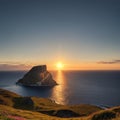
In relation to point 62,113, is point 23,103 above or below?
above

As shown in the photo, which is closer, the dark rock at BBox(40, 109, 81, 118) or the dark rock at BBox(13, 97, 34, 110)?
the dark rock at BBox(40, 109, 81, 118)

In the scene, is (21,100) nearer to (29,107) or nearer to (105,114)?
(29,107)

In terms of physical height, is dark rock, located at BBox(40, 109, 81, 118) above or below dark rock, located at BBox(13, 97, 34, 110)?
below

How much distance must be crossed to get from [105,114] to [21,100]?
104 meters

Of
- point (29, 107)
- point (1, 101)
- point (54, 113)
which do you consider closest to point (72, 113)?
point (54, 113)

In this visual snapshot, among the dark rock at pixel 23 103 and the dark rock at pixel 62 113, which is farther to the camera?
the dark rock at pixel 23 103

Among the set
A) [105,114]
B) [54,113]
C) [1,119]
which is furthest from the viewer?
[54,113]

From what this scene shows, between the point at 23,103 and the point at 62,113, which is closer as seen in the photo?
the point at 62,113

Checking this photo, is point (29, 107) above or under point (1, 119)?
under

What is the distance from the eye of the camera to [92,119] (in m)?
34.3

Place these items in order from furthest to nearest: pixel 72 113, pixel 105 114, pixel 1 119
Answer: pixel 72 113 < pixel 105 114 < pixel 1 119

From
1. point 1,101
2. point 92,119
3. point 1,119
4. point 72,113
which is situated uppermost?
point 1,119

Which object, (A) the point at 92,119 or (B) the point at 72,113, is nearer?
(A) the point at 92,119

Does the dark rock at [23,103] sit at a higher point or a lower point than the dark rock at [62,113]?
higher
